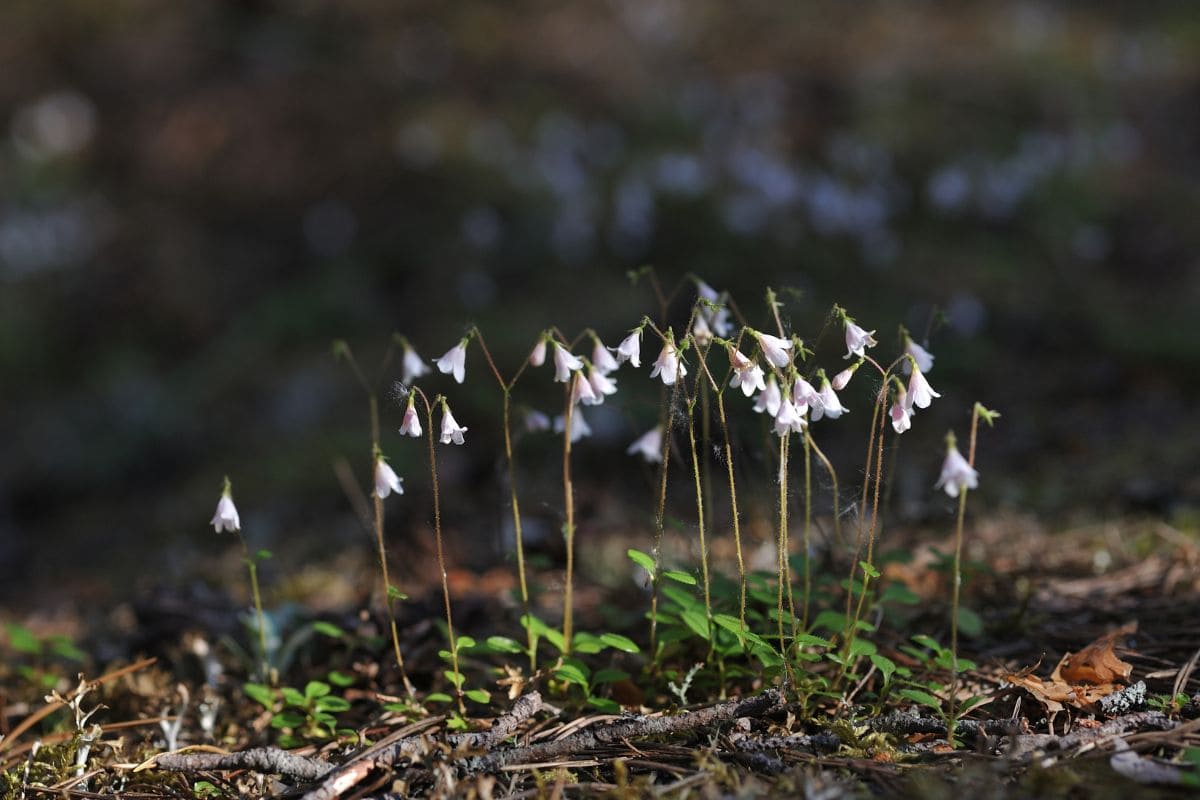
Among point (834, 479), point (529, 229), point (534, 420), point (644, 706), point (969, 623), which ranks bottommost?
point (644, 706)

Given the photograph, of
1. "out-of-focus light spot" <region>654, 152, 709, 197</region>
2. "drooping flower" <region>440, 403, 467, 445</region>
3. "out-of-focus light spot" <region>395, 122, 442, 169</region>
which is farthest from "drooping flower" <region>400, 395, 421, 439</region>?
"out-of-focus light spot" <region>395, 122, 442, 169</region>

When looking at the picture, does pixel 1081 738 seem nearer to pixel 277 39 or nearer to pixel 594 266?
pixel 594 266

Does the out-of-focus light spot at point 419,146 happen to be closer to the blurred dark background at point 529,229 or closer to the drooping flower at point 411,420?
the blurred dark background at point 529,229

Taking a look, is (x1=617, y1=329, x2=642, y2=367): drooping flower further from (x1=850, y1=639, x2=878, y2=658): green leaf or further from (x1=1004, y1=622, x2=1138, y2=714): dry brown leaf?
(x1=1004, y1=622, x2=1138, y2=714): dry brown leaf

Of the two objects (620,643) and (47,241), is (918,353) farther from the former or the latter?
(47,241)

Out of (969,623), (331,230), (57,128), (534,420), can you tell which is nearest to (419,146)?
(331,230)

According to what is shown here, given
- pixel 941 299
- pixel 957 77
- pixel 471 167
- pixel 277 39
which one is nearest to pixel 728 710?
pixel 941 299
